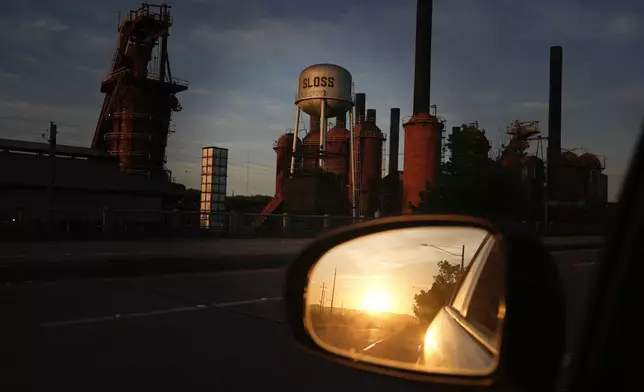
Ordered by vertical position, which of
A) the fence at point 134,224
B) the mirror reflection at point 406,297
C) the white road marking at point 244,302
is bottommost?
the white road marking at point 244,302

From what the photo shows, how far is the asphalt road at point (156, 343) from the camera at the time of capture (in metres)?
4.55

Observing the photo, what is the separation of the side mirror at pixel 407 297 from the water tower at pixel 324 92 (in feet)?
144

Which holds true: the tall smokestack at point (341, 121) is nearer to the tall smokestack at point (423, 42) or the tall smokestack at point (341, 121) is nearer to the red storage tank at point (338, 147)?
the red storage tank at point (338, 147)

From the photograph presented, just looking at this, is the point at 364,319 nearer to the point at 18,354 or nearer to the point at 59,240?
the point at 18,354

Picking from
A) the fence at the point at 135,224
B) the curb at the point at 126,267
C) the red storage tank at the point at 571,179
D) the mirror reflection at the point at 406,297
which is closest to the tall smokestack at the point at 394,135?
the fence at the point at 135,224

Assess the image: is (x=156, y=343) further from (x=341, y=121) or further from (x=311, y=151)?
(x=341, y=121)

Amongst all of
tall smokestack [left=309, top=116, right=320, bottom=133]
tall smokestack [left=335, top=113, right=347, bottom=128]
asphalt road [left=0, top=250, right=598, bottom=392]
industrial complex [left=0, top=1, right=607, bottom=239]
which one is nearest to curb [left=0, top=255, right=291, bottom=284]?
asphalt road [left=0, top=250, right=598, bottom=392]

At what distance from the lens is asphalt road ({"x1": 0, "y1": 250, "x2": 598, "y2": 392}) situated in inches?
179

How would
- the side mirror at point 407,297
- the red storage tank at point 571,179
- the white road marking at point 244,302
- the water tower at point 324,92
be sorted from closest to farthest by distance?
the side mirror at point 407,297
the red storage tank at point 571,179
the white road marking at point 244,302
the water tower at point 324,92

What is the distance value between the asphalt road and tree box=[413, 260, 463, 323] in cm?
33

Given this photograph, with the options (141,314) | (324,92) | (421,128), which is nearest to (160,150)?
(324,92)

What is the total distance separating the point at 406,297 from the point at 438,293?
19 cm

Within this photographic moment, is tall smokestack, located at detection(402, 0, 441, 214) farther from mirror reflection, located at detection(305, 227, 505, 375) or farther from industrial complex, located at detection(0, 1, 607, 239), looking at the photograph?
mirror reflection, located at detection(305, 227, 505, 375)

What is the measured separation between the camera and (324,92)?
46.2 m
